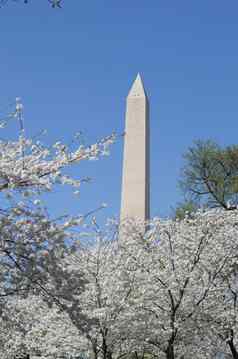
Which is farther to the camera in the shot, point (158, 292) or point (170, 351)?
point (158, 292)

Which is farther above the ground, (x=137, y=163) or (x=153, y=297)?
(x=137, y=163)

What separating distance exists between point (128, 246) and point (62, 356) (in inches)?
135

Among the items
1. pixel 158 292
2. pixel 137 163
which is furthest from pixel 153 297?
pixel 137 163

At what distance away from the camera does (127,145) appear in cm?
2120

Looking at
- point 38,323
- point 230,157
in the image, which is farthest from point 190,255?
point 230,157

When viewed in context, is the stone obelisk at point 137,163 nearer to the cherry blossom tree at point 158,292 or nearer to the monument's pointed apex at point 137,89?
the monument's pointed apex at point 137,89

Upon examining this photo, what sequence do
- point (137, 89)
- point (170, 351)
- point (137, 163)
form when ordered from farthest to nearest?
1. point (137, 89)
2. point (137, 163)
3. point (170, 351)

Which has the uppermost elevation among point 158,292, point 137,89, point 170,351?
point 137,89

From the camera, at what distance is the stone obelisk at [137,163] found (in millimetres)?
20703

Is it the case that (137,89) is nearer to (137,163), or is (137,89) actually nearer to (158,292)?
(137,163)

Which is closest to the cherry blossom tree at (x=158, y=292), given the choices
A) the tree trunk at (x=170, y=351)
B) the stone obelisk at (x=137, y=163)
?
the tree trunk at (x=170, y=351)

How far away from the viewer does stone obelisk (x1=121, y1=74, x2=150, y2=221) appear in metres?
20.7

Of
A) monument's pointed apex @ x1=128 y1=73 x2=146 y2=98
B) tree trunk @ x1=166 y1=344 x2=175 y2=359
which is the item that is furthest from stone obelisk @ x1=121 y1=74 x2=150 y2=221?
tree trunk @ x1=166 y1=344 x2=175 y2=359

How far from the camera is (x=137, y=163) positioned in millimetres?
20953
